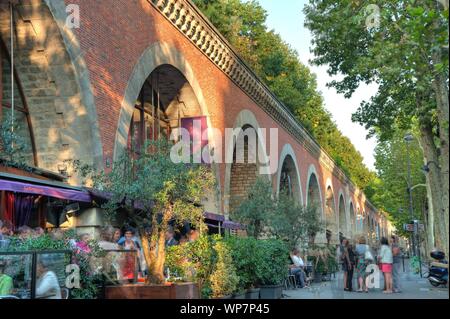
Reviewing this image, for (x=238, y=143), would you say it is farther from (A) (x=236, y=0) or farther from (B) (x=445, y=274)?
(A) (x=236, y=0)

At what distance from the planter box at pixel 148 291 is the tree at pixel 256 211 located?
10226 mm

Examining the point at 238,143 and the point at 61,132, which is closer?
the point at 61,132

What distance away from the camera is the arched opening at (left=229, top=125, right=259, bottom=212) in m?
25.5

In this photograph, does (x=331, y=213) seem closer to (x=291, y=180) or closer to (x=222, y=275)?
(x=291, y=180)

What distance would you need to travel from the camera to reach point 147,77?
1597cm

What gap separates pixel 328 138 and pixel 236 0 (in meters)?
22.7

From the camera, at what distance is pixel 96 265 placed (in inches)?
322

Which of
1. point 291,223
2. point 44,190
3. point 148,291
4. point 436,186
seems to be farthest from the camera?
point 291,223

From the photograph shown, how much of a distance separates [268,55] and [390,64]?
1103 inches

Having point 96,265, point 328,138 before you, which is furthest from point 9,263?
point 328,138

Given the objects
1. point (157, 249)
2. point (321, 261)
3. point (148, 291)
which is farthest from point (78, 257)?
point (321, 261)

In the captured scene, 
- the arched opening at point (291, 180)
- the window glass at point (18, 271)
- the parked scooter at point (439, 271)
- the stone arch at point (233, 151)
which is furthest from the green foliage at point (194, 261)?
the arched opening at point (291, 180)

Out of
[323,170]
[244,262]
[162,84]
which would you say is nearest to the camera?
[244,262]

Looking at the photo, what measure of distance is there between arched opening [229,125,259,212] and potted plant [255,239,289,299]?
11.9 m
